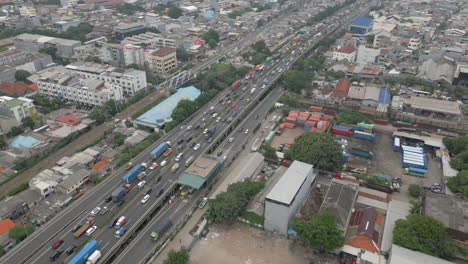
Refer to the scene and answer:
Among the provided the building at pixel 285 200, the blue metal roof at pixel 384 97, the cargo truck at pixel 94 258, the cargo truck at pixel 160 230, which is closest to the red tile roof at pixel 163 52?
the blue metal roof at pixel 384 97

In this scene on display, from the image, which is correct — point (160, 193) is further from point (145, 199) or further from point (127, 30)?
point (127, 30)

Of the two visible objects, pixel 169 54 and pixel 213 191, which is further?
pixel 169 54

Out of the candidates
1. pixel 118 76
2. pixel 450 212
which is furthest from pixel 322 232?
pixel 118 76

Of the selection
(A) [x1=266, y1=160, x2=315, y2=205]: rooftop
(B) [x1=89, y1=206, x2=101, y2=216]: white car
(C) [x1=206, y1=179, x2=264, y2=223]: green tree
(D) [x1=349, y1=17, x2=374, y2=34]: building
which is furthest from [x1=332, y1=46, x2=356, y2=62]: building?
(B) [x1=89, y1=206, x2=101, y2=216]: white car

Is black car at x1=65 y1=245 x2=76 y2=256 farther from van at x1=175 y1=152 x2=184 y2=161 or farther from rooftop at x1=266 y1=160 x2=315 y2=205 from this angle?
rooftop at x1=266 y1=160 x2=315 y2=205

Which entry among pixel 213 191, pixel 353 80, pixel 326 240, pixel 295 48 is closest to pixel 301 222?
pixel 326 240

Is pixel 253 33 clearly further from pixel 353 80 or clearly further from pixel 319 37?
pixel 353 80
